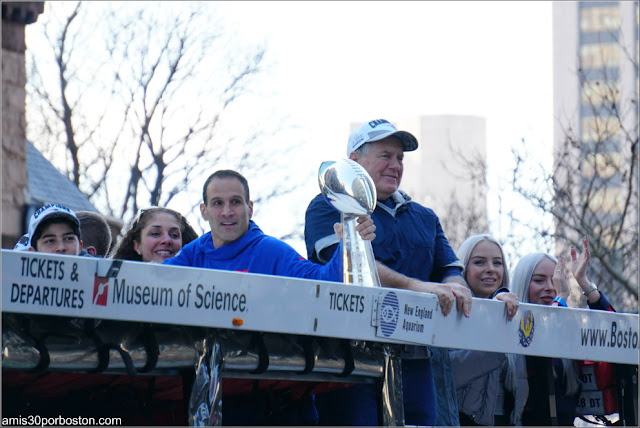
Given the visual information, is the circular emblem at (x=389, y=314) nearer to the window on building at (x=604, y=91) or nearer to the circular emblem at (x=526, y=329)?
the circular emblem at (x=526, y=329)

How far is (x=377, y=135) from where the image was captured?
4.72 metres

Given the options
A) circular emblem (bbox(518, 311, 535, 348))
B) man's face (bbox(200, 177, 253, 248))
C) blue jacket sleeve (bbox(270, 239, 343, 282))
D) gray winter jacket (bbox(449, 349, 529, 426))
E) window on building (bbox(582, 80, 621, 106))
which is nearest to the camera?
circular emblem (bbox(518, 311, 535, 348))

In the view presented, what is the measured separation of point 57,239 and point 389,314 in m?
1.99

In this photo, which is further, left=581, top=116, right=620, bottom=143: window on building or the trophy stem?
left=581, top=116, right=620, bottom=143: window on building

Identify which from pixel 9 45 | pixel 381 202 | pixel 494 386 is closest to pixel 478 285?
pixel 494 386

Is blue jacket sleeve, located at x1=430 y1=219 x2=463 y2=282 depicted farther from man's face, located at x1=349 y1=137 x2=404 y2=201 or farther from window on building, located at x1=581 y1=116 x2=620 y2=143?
window on building, located at x1=581 y1=116 x2=620 y2=143

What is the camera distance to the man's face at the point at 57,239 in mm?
4766

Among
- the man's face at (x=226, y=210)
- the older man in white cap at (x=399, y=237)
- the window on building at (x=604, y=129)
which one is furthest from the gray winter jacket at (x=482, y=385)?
the window on building at (x=604, y=129)

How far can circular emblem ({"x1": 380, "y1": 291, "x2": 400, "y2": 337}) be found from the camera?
3299 mm

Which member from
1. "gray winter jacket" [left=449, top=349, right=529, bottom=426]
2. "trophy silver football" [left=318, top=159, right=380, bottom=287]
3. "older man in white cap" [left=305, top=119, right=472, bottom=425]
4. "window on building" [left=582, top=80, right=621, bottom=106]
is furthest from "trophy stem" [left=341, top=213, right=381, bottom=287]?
"window on building" [left=582, top=80, right=621, bottom=106]

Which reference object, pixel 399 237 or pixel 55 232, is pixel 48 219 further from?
pixel 399 237

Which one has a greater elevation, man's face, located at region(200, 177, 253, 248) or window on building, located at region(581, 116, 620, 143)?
window on building, located at region(581, 116, 620, 143)

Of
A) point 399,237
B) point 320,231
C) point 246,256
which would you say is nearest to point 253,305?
point 246,256

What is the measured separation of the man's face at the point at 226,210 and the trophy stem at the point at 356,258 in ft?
2.45
